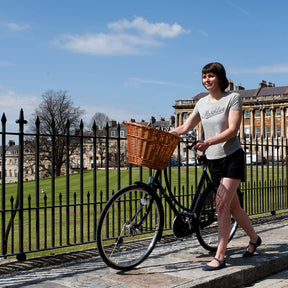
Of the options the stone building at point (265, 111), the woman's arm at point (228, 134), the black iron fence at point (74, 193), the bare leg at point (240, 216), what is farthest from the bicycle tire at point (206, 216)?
the stone building at point (265, 111)

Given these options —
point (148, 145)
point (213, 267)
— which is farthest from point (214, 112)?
point (213, 267)

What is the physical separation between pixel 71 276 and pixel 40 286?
384mm

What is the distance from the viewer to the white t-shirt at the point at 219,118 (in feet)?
13.1

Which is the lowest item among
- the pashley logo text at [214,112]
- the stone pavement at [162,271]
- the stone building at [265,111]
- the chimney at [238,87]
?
the stone pavement at [162,271]

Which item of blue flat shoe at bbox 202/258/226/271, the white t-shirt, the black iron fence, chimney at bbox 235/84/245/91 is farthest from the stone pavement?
chimney at bbox 235/84/245/91

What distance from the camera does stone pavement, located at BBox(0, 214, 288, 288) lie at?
355 cm

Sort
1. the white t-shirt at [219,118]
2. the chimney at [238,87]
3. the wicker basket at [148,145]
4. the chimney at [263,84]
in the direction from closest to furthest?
the wicker basket at [148,145], the white t-shirt at [219,118], the chimney at [263,84], the chimney at [238,87]

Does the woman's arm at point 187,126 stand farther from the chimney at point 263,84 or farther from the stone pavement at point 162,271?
the chimney at point 263,84

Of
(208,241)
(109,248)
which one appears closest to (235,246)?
(208,241)

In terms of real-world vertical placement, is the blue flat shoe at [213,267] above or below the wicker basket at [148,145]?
below

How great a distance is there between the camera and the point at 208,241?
4859 millimetres

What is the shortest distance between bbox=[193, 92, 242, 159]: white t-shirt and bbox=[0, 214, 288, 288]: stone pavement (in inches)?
44.6

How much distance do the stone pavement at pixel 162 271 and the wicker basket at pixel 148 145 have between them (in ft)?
3.31

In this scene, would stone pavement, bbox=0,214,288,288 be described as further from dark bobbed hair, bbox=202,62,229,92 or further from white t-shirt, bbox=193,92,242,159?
dark bobbed hair, bbox=202,62,229,92
